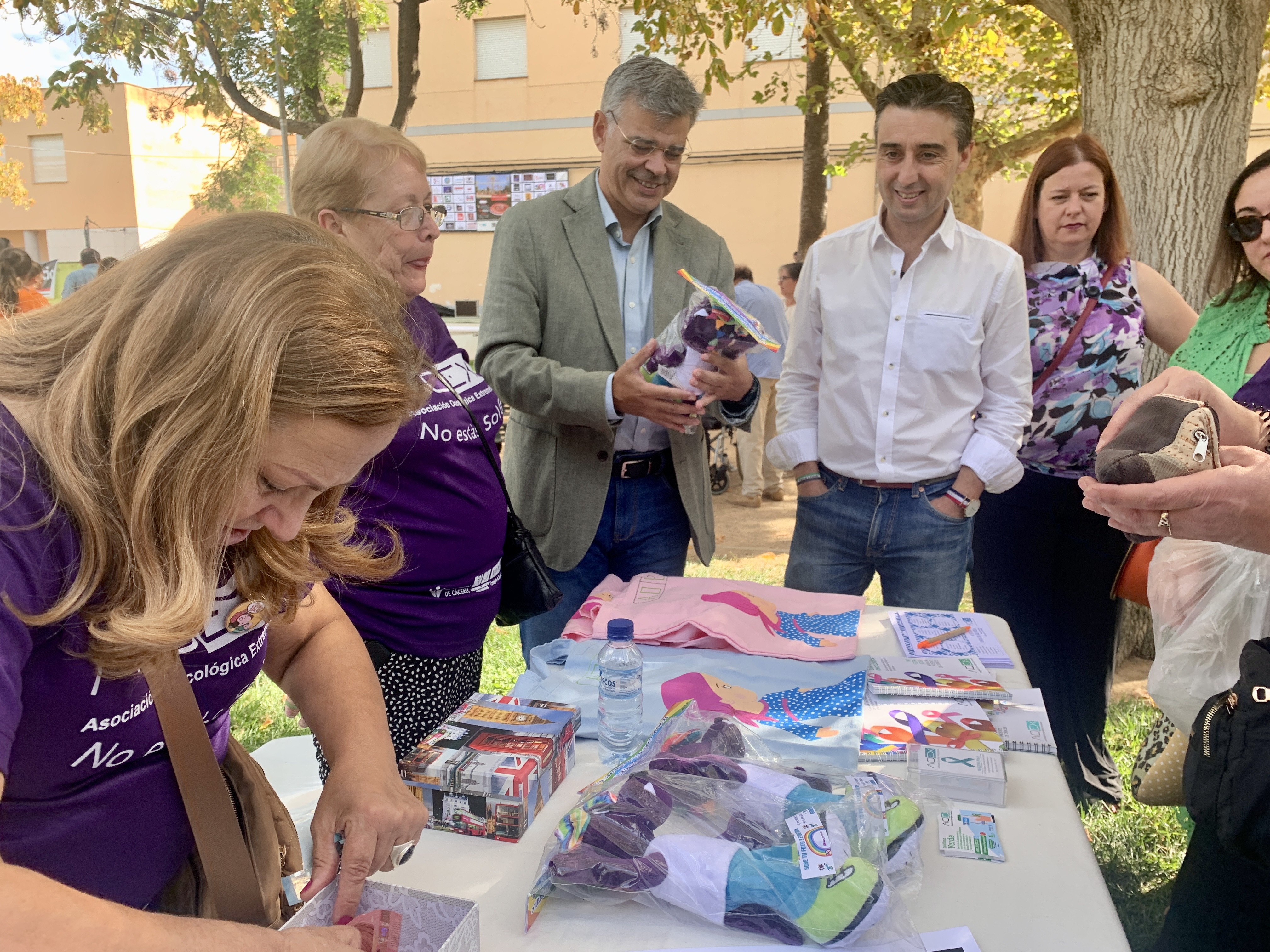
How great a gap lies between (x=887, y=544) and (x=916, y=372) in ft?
1.62

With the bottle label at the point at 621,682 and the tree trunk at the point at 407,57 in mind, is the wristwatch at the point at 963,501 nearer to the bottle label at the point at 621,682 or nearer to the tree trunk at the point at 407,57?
the bottle label at the point at 621,682

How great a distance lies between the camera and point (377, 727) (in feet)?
4.28

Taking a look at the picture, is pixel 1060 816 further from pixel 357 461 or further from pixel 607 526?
pixel 607 526

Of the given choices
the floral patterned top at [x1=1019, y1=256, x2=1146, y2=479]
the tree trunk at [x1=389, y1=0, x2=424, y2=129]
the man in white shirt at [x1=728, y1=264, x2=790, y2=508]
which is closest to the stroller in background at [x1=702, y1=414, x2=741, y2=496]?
the man in white shirt at [x1=728, y1=264, x2=790, y2=508]

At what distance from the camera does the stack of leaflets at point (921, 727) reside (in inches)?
58.2

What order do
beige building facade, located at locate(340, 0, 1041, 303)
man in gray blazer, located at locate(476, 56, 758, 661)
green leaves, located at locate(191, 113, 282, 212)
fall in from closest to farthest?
man in gray blazer, located at locate(476, 56, 758, 661), green leaves, located at locate(191, 113, 282, 212), beige building facade, located at locate(340, 0, 1041, 303)

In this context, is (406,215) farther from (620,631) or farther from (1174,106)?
(1174,106)

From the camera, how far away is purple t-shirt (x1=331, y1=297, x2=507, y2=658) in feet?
5.86

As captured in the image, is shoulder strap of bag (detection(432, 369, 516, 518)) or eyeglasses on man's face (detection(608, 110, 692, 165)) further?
eyeglasses on man's face (detection(608, 110, 692, 165))

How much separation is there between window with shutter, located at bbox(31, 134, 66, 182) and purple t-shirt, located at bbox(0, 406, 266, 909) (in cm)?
1071

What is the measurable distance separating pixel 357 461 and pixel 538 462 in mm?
1470

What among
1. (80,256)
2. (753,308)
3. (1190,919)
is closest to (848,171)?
(753,308)

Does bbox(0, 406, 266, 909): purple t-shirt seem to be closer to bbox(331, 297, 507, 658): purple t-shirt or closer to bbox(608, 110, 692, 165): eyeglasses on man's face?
bbox(331, 297, 507, 658): purple t-shirt

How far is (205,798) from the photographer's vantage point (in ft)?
3.61
